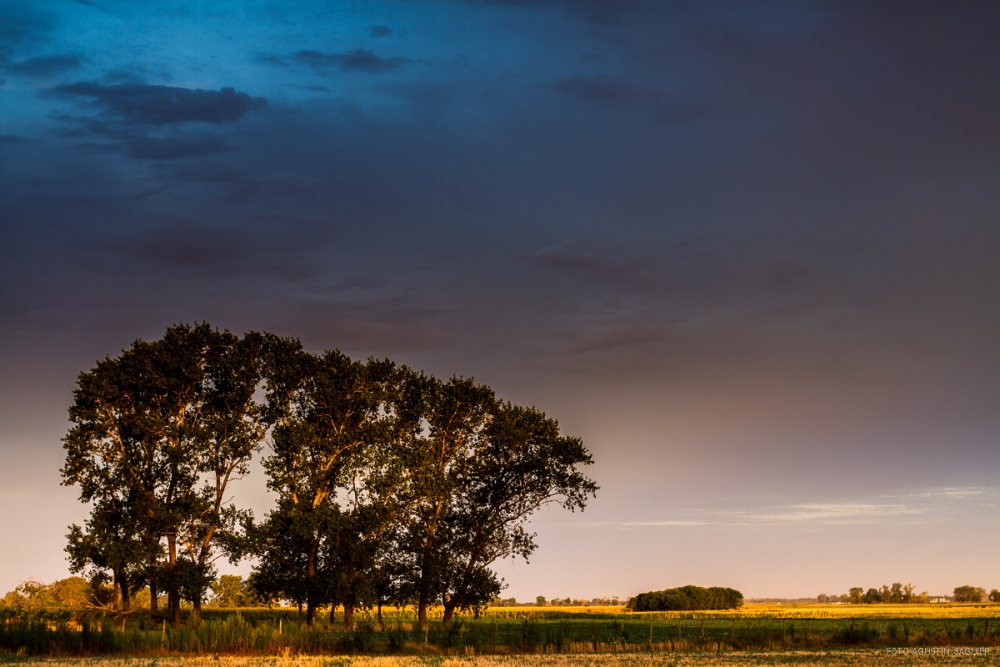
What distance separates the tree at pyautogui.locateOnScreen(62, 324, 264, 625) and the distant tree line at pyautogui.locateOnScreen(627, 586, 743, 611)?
80.2 metres

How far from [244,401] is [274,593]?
1198 cm

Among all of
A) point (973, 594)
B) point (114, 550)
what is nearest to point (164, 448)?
point (114, 550)

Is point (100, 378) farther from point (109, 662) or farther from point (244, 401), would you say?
point (109, 662)

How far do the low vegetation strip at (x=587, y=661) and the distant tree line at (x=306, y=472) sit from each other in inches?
793

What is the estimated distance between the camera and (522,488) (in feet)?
221

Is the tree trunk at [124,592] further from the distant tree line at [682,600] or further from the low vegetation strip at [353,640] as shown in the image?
the distant tree line at [682,600]

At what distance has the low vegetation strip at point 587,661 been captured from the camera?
34281 mm

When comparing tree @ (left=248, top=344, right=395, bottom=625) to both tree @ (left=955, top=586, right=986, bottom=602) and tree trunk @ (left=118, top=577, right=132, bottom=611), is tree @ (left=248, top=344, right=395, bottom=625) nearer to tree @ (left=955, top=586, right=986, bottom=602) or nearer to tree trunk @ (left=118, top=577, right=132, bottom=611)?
tree trunk @ (left=118, top=577, right=132, bottom=611)

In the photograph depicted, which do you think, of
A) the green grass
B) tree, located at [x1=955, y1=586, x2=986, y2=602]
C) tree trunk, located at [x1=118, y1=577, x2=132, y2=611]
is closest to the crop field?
the green grass

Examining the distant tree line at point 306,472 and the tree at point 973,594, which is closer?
the distant tree line at point 306,472

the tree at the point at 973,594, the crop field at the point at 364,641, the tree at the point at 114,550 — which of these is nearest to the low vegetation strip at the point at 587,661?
the crop field at the point at 364,641

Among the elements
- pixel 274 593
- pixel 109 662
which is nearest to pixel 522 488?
pixel 274 593

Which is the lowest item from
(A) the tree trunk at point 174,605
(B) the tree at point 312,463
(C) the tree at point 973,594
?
(C) the tree at point 973,594

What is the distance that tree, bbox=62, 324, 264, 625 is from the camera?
55.7m
